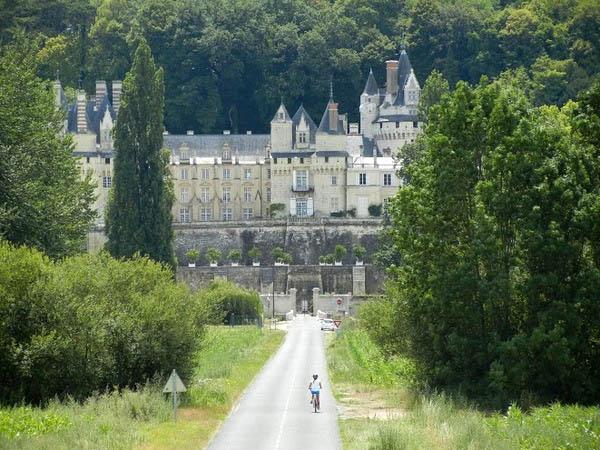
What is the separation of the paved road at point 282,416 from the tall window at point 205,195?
60.8 meters

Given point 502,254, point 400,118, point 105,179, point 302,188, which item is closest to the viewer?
point 502,254

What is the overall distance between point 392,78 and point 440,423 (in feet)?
315

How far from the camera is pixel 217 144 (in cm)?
13125

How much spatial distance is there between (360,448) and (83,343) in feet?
35.7

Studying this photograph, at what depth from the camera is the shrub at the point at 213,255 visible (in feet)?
388

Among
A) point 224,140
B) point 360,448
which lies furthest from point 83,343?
point 224,140

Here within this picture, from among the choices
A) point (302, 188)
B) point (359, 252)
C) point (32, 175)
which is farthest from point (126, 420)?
point (302, 188)

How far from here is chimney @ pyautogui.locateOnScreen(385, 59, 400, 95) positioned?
136625 millimetres

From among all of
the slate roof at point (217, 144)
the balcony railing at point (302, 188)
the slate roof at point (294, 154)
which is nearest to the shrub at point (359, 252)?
the balcony railing at point (302, 188)

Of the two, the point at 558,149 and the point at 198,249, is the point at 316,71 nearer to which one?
the point at 198,249

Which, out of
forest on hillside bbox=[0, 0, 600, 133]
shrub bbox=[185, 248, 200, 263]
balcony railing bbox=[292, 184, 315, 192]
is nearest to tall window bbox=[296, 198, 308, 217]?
balcony railing bbox=[292, 184, 315, 192]

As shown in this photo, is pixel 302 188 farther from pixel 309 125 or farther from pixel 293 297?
pixel 293 297

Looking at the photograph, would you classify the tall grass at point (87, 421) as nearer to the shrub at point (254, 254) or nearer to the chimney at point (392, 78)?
the shrub at point (254, 254)

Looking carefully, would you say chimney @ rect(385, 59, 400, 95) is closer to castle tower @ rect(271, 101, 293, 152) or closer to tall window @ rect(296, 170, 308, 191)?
castle tower @ rect(271, 101, 293, 152)
